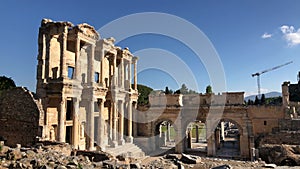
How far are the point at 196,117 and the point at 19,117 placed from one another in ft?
55.6

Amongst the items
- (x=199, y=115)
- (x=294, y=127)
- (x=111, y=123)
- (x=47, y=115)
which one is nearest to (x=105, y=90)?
(x=111, y=123)

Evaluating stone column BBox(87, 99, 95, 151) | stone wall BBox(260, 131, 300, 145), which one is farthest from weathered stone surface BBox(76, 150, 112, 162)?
stone wall BBox(260, 131, 300, 145)

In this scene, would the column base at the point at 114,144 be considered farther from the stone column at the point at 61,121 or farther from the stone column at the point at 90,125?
the stone column at the point at 61,121

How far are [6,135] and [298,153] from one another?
23.4 m

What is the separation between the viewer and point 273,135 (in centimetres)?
2438

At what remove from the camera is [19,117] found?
54.3ft

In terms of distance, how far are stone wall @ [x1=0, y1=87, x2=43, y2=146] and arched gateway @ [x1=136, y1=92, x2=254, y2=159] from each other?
521 inches

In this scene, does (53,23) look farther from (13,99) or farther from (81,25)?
(13,99)

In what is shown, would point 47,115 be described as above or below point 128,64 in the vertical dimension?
below

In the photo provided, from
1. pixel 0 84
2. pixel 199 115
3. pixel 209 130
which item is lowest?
pixel 209 130

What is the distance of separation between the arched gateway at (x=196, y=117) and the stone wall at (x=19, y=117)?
13244mm

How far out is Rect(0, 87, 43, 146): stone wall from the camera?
16234mm

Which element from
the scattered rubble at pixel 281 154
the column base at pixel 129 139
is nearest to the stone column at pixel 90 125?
the column base at pixel 129 139

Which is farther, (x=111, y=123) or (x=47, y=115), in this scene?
(x=111, y=123)
